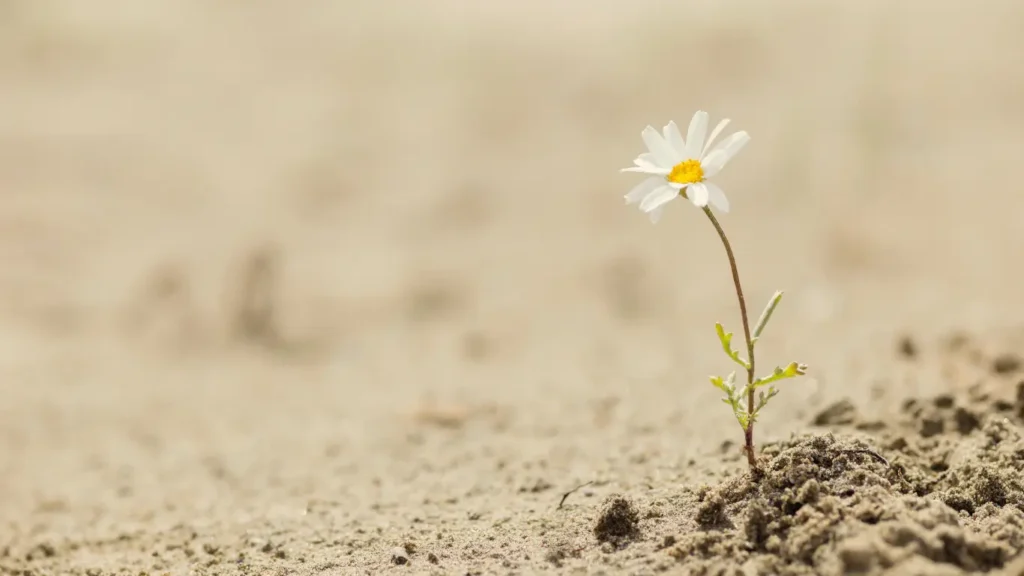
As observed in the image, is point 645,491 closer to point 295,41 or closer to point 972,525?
point 972,525

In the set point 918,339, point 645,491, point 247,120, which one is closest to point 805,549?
point 645,491

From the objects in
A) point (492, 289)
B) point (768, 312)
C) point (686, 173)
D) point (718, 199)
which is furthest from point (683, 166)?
point (492, 289)

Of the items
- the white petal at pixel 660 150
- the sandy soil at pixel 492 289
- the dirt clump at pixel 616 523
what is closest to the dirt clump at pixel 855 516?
the sandy soil at pixel 492 289

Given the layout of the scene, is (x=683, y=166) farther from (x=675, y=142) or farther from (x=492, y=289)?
(x=492, y=289)

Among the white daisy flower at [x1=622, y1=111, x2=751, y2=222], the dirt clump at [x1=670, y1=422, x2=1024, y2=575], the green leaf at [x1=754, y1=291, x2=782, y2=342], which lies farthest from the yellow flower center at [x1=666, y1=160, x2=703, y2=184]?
the dirt clump at [x1=670, y1=422, x2=1024, y2=575]

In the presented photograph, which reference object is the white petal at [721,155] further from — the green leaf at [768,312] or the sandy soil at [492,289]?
the sandy soil at [492,289]
